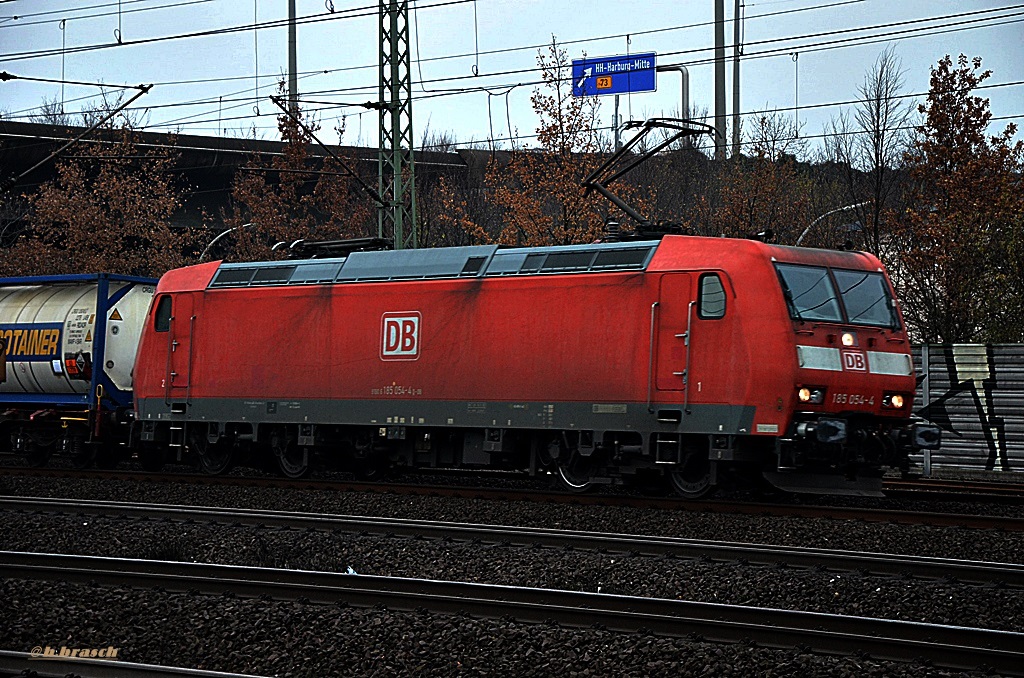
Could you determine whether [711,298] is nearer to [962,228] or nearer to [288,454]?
[288,454]

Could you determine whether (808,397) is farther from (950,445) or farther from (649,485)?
(950,445)

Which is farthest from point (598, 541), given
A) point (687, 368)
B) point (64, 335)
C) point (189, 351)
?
point (64, 335)

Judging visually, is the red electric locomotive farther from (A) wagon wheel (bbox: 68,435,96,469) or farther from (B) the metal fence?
(B) the metal fence

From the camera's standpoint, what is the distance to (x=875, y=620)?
859 cm

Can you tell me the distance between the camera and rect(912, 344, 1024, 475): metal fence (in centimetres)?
2108

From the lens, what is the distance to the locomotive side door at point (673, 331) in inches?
616

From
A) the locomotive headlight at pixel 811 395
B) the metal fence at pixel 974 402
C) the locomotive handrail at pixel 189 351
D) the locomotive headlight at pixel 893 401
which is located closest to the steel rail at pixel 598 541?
the locomotive headlight at pixel 811 395

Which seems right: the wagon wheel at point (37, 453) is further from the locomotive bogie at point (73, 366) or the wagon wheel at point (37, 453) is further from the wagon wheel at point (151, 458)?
the wagon wheel at point (151, 458)

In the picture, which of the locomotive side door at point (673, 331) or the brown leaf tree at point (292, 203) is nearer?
the locomotive side door at point (673, 331)

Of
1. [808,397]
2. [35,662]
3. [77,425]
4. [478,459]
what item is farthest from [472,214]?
[35,662]

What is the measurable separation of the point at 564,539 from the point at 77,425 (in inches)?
532

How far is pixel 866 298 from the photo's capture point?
16.2 metres

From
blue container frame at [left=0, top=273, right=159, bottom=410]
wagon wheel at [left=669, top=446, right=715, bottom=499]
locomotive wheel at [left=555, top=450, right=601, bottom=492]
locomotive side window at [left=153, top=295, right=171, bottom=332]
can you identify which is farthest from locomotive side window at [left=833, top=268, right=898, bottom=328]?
blue container frame at [left=0, top=273, right=159, bottom=410]

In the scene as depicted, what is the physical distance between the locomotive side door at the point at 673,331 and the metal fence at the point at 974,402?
25.3 feet
